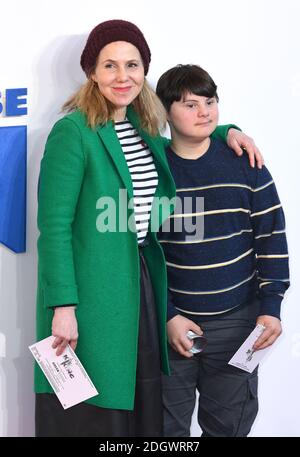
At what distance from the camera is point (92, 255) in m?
1.45

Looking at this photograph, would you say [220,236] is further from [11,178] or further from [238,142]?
[11,178]

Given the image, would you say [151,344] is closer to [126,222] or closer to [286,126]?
[126,222]

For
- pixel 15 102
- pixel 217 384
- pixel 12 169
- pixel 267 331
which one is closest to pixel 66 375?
pixel 217 384

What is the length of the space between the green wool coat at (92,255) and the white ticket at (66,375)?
0.03m

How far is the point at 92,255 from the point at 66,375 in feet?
0.94

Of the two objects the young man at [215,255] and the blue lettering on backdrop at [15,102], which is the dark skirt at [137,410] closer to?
the young man at [215,255]

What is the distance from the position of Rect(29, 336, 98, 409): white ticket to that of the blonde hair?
21.4 inches

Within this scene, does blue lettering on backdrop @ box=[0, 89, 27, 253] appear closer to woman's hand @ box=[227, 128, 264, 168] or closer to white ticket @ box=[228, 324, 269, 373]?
woman's hand @ box=[227, 128, 264, 168]

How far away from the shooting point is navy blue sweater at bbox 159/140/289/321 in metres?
1.59

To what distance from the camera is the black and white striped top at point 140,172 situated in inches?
59.5

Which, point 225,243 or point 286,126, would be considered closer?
point 225,243

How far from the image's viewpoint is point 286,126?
1856mm
